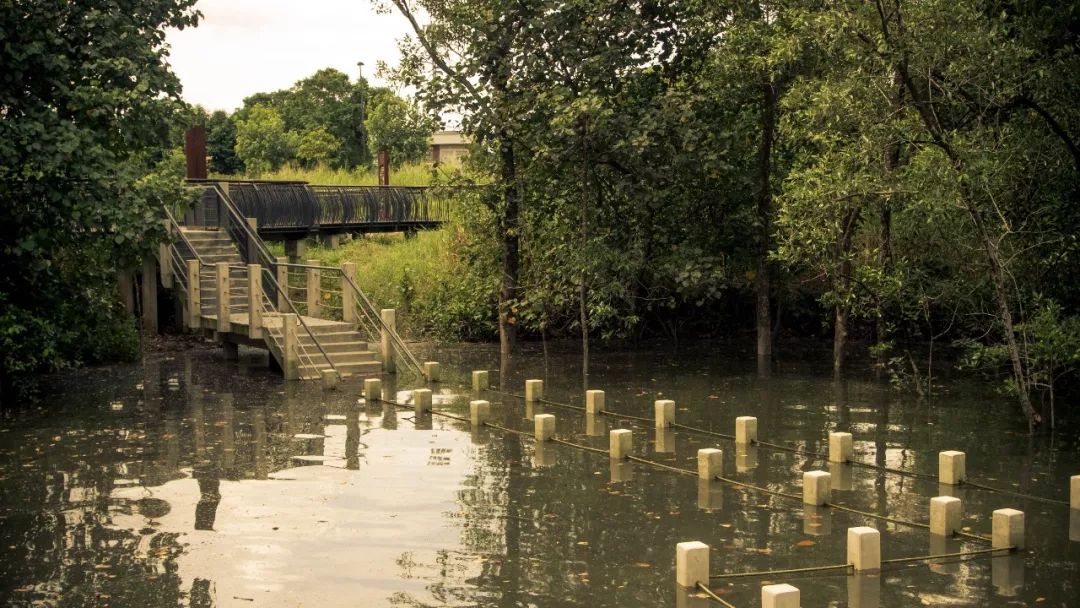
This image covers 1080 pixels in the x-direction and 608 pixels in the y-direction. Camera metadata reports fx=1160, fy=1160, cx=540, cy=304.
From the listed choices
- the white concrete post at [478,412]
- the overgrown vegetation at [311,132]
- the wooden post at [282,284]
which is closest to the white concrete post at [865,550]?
the white concrete post at [478,412]

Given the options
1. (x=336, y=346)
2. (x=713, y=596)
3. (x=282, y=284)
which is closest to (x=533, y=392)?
(x=336, y=346)

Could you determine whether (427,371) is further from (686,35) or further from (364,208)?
(364,208)

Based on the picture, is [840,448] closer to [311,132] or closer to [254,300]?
[254,300]

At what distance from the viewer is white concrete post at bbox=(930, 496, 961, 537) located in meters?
9.25

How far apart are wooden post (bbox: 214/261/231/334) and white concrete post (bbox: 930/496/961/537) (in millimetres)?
14488

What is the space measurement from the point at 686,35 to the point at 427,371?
297 inches

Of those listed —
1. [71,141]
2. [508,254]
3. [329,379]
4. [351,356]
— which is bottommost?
[329,379]

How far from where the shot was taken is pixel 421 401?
15.7 metres

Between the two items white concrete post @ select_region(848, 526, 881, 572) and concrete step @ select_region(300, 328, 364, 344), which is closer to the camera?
white concrete post @ select_region(848, 526, 881, 572)

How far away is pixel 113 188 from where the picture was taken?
1569 cm

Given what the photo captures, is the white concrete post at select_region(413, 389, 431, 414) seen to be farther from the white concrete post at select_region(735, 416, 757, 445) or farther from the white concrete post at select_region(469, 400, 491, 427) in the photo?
the white concrete post at select_region(735, 416, 757, 445)

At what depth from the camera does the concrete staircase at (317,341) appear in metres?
19.5

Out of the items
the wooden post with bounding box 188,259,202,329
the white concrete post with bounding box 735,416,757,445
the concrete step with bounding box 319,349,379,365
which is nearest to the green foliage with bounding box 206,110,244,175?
the wooden post with bounding box 188,259,202,329

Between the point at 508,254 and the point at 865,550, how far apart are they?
14.8 meters
